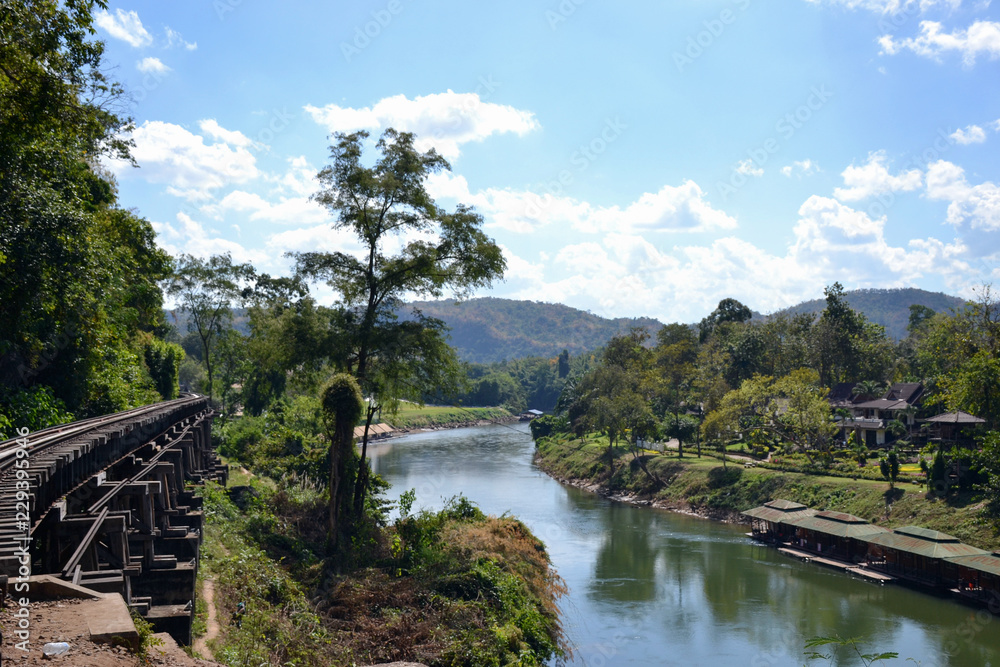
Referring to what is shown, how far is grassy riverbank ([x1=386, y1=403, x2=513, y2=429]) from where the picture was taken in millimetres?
97375

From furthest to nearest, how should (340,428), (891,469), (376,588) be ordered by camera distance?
1. (891,469)
2. (340,428)
3. (376,588)

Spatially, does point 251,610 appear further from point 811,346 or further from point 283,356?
point 811,346

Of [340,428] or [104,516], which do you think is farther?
[340,428]

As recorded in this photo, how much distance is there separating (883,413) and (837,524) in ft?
82.7

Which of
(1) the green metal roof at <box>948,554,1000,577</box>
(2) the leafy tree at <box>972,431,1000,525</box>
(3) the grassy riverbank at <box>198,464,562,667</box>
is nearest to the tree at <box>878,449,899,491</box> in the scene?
(2) the leafy tree at <box>972,431,1000,525</box>

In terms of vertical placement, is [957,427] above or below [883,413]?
below

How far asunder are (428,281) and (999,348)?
96.2 ft

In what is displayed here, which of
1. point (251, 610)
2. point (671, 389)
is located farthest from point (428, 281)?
point (671, 389)

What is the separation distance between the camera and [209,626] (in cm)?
1179

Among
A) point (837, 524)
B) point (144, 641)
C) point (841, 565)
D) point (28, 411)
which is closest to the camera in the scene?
point (144, 641)

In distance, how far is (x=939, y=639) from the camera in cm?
2198

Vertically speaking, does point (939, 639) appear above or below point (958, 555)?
below

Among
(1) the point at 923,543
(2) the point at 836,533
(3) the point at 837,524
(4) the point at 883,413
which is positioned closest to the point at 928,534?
(1) the point at 923,543

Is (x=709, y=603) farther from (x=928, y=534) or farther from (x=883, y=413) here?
(x=883, y=413)
